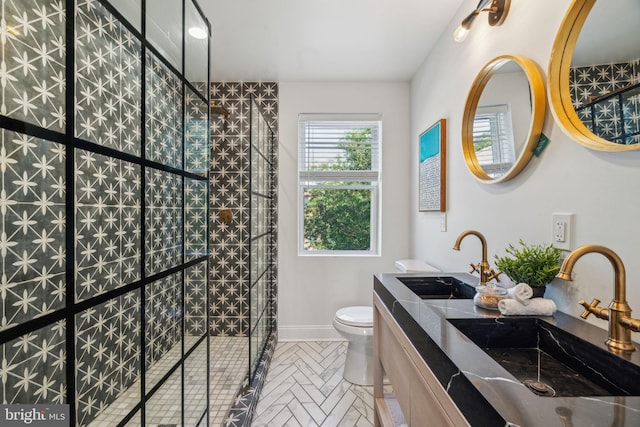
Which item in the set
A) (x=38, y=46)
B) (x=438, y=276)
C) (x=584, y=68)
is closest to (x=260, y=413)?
(x=438, y=276)

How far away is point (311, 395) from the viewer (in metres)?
1.88

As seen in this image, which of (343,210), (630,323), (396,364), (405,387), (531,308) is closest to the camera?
(630,323)

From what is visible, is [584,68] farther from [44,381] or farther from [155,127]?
[44,381]

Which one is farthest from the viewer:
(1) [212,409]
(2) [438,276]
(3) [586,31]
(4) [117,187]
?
(1) [212,409]

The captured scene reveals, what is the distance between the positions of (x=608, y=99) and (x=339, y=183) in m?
2.01

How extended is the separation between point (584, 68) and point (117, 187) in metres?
1.45

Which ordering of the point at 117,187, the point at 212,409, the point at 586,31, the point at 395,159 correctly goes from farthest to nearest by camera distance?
the point at 395,159 < the point at 212,409 < the point at 586,31 < the point at 117,187

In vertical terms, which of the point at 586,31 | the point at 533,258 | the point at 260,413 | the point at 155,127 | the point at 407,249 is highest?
the point at 586,31

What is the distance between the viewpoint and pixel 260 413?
1722 mm

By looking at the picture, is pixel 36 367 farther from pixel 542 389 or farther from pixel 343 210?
pixel 343 210

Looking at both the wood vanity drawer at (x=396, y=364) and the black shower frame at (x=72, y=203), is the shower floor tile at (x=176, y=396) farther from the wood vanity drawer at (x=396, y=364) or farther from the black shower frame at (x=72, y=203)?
the wood vanity drawer at (x=396, y=364)

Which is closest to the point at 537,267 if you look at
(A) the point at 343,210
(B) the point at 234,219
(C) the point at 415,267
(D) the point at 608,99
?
(D) the point at 608,99

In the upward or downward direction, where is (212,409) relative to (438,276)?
downward

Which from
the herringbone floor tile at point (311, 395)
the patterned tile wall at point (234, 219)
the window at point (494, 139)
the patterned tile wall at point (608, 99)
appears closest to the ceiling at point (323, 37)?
the patterned tile wall at point (234, 219)
